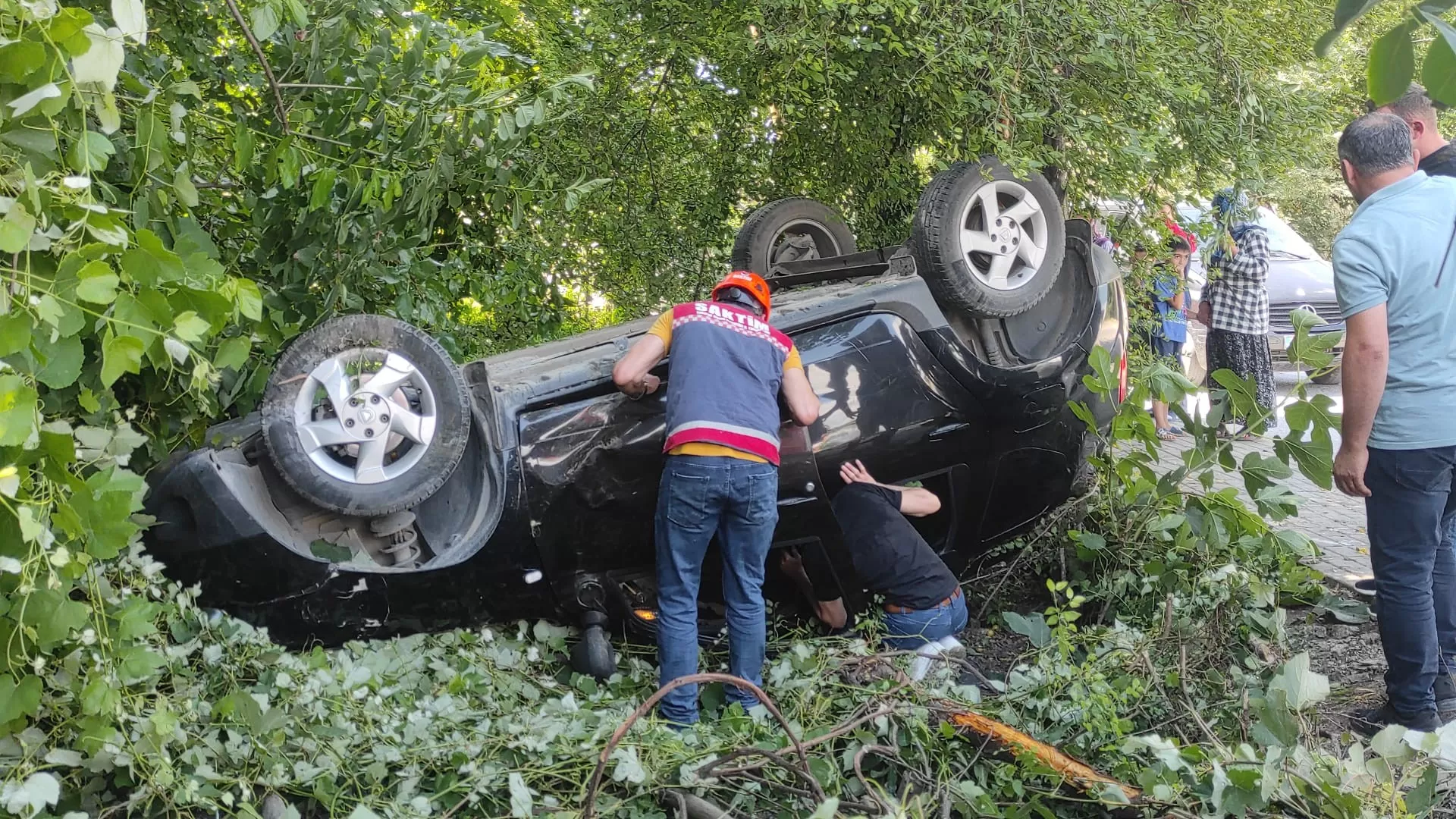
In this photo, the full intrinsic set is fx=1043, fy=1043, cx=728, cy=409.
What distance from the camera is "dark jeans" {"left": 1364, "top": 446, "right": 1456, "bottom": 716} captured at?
121 inches

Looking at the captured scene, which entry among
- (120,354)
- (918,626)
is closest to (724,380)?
(918,626)

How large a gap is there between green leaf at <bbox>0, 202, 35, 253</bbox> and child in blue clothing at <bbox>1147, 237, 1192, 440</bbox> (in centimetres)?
373

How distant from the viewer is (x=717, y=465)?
3.24m

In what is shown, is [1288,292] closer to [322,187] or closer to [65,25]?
[322,187]

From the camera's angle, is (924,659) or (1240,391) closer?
(924,659)

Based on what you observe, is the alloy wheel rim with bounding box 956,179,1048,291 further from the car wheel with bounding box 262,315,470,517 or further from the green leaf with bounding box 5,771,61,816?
the green leaf with bounding box 5,771,61,816

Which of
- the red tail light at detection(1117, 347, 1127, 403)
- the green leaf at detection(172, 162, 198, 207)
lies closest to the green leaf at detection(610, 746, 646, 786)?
the green leaf at detection(172, 162, 198, 207)

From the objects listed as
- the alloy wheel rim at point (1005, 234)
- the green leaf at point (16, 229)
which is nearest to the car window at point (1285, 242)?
the alloy wheel rim at point (1005, 234)

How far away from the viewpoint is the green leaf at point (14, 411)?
69.2 inches

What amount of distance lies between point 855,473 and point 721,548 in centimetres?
54

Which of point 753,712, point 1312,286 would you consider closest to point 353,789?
point 753,712

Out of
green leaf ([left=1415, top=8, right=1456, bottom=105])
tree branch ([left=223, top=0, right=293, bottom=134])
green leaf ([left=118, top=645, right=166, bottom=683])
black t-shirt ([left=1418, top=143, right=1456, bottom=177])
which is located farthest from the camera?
black t-shirt ([left=1418, top=143, right=1456, bottom=177])

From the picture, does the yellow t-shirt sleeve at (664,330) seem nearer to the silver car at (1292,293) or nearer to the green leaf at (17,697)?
the green leaf at (17,697)

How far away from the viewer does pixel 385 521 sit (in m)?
3.10
